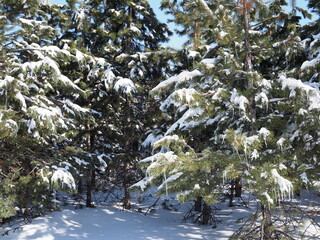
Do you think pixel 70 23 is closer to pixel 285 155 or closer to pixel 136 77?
pixel 136 77

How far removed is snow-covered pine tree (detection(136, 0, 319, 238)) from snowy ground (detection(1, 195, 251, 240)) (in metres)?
3.65

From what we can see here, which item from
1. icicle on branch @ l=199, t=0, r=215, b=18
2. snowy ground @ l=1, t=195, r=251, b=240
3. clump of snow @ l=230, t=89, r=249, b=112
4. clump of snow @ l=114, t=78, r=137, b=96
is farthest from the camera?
clump of snow @ l=114, t=78, r=137, b=96

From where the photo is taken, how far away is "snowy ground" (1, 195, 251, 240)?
887 centimetres

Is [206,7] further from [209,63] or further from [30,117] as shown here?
[30,117]

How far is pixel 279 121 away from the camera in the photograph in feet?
18.1

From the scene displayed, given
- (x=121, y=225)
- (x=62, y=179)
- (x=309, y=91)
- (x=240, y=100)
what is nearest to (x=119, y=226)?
(x=121, y=225)

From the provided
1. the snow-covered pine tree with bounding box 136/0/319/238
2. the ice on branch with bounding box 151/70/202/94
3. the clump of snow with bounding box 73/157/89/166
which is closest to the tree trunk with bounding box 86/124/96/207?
the clump of snow with bounding box 73/157/89/166

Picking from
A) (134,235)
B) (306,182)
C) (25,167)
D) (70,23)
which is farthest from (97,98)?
(306,182)

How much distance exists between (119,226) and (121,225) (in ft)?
0.47

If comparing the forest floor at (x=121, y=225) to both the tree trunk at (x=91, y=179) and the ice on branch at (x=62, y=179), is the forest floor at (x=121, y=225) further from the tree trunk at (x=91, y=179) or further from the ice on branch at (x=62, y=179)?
the ice on branch at (x=62, y=179)

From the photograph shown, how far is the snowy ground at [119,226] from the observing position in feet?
29.1

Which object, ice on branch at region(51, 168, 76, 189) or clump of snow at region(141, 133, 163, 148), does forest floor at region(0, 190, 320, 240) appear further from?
clump of snow at region(141, 133, 163, 148)

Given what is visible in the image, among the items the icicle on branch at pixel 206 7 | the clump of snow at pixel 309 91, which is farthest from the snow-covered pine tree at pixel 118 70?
the clump of snow at pixel 309 91

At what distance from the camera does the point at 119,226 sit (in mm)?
10047
